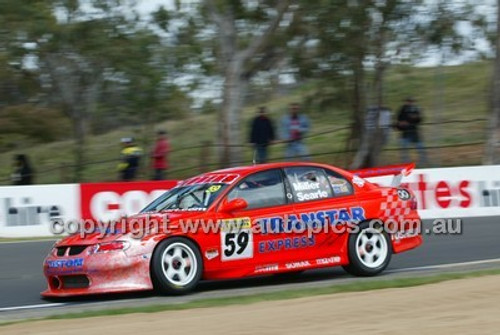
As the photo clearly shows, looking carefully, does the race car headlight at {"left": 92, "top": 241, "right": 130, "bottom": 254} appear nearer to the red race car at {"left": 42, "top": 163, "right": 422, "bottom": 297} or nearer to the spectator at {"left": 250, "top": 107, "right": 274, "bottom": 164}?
the red race car at {"left": 42, "top": 163, "right": 422, "bottom": 297}

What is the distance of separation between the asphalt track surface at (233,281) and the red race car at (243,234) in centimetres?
20

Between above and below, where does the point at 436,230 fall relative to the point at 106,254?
below

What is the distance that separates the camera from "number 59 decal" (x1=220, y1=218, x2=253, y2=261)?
30.7 ft

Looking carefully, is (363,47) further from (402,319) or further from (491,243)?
(402,319)

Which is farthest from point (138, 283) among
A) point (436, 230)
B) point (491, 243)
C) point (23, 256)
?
point (436, 230)

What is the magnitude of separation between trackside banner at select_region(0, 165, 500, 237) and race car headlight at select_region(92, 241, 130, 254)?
25.2 ft

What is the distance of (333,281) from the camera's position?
1004cm

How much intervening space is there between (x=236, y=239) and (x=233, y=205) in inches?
14.2

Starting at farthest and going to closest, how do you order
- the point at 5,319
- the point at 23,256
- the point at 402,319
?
1. the point at 23,256
2. the point at 5,319
3. the point at 402,319

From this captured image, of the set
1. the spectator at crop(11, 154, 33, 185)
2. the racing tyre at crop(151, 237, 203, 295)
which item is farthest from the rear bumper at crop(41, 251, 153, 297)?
the spectator at crop(11, 154, 33, 185)

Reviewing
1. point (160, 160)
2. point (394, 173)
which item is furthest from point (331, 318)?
point (160, 160)

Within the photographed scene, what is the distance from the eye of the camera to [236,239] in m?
9.42

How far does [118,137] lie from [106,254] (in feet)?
79.9

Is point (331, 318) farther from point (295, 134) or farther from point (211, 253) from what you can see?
point (295, 134)
